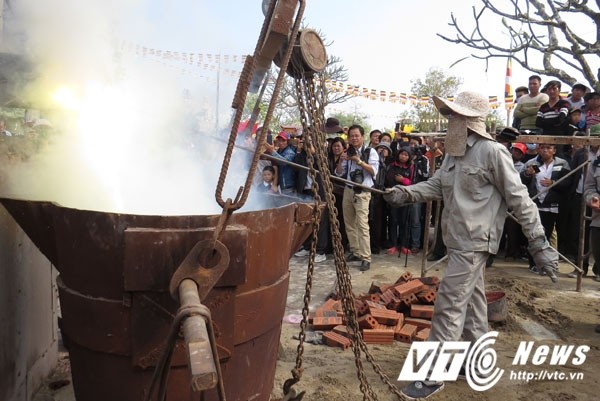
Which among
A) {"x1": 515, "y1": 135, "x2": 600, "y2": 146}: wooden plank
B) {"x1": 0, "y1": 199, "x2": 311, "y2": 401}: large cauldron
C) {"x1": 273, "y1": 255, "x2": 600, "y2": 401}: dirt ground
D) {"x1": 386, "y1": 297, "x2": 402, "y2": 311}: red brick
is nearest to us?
{"x1": 0, "y1": 199, "x2": 311, "y2": 401}: large cauldron

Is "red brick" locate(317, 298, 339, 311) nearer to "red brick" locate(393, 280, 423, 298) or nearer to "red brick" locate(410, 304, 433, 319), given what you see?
"red brick" locate(393, 280, 423, 298)

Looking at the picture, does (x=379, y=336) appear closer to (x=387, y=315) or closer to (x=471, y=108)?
(x=387, y=315)

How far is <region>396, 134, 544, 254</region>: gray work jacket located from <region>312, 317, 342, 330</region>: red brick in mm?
1620

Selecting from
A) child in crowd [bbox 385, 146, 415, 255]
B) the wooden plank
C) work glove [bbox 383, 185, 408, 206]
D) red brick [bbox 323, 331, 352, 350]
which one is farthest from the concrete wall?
child in crowd [bbox 385, 146, 415, 255]

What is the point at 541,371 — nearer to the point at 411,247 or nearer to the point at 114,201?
the point at 114,201

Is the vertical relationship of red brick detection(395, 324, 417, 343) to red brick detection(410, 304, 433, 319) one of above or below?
below

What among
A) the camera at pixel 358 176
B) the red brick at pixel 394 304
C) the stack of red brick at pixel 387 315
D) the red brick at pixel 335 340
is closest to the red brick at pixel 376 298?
the stack of red brick at pixel 387 315

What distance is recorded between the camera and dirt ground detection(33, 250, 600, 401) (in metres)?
3.52

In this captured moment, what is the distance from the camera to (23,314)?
2.99m

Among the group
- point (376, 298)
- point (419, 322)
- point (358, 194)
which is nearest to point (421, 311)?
point (419, 322)

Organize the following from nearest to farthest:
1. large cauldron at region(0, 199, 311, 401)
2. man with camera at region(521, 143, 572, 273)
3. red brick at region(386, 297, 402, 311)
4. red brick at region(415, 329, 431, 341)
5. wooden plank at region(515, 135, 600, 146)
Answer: large cauldron at region(0, 199, 311, 401), red brick at region(415, 329, 431, 341), red brick at region(386, 297, 402, 311), wooden plank at region(515, 135, 600, 146), man with camera at region(521, 143, 572, 273)

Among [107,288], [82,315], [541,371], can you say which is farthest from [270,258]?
[541,371]

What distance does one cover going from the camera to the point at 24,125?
414cm

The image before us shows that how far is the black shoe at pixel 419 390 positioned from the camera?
3.43 metres
